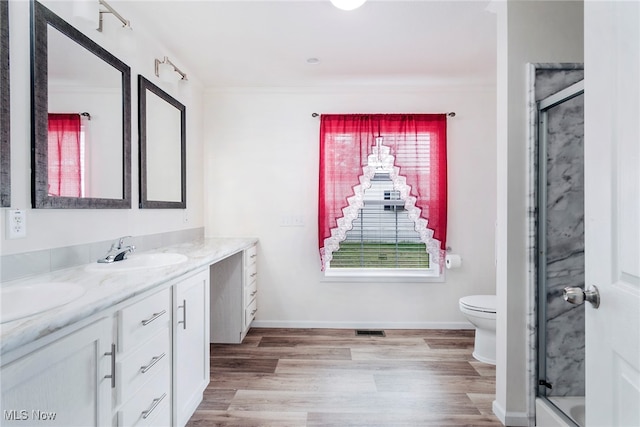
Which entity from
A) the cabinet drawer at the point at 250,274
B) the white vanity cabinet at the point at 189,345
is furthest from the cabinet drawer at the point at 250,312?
the white vanity cabinet at the point at 189,345

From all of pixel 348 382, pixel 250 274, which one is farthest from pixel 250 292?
pixel 348 382

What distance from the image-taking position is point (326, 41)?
2451 mm

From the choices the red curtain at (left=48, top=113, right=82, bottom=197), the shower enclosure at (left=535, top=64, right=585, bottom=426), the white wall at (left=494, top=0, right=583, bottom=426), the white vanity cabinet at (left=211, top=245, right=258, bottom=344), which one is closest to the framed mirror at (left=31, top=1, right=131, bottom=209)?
the red curtain at (left=48, top=113, right=82, bottom=197)

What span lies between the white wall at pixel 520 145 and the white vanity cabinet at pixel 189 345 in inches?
67.3

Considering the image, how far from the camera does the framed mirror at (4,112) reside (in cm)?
129

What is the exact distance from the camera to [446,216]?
3240mm

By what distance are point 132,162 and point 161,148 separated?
396mm

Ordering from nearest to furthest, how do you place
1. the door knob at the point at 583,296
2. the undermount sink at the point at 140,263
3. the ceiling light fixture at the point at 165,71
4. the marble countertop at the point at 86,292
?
the marble countertop at the point at 86,292 < the door knob at the point at 583,296 < the undermount sink at the point at 140,263 < the ceiling light fixture at the point at 165,71

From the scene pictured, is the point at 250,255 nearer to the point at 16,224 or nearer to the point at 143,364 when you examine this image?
the point at 143,364

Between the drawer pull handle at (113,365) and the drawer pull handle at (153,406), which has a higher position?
the drawer pull handle at (113,365)

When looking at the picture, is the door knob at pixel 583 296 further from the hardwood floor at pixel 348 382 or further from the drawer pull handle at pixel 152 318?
the drawer pull handle at pixel 152 318

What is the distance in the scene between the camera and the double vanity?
0.83 m

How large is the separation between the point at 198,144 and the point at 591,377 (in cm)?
322

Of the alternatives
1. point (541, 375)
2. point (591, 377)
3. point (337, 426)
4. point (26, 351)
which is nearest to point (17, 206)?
point (26, 351)
